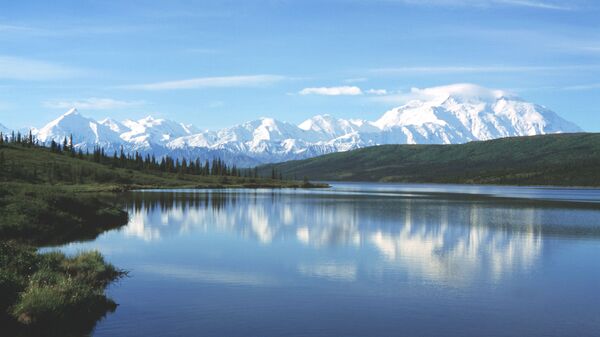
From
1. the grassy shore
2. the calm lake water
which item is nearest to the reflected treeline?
the calm lake water

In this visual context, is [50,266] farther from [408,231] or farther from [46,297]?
[408,231]

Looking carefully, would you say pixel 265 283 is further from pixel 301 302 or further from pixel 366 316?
pixel 366 316

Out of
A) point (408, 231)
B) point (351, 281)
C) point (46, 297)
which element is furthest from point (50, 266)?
point (408, 231)

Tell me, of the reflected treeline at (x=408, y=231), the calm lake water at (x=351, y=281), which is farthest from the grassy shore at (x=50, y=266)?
the reflected treeline at (x=408, y=231)

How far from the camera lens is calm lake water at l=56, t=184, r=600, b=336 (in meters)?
26.0

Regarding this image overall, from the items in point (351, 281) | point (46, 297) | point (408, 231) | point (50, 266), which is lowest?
point (351, 281)

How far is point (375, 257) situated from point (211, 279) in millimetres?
15200

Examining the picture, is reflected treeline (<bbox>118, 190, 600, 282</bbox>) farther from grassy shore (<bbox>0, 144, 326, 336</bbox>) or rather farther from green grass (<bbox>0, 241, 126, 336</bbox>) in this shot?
green grass (<bbox>0, 241, 126, 336</bbox>)

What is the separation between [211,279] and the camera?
36.1 metres

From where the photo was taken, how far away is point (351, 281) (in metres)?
35.8

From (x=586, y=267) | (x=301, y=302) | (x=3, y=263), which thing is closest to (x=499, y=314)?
(x=301, y=302)

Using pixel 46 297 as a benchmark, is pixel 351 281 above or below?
below

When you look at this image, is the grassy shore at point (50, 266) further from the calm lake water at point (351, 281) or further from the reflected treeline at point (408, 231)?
the reflected treeline at point (408, 231)

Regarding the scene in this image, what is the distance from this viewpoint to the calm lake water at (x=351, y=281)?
2597 centimetres
